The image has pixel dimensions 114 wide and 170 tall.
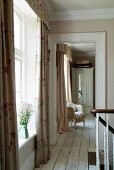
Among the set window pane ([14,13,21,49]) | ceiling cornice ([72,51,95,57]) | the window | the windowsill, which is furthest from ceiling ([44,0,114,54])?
ceiling cornice ([72,51,95,57])

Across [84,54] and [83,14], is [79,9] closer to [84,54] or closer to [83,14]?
[83,14]

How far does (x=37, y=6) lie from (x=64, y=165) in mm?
2551

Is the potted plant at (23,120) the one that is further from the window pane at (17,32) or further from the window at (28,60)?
the window pane at (17,32)

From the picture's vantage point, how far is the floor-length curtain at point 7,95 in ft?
6.78

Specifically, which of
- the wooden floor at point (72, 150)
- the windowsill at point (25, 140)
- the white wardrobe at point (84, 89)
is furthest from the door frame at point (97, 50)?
the white wardrobe at point (84, 89)

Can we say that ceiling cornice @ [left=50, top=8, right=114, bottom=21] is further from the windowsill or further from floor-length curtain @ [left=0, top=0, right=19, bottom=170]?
floor-length curtain @ [left=0, top=0, right=19, bottom=170]

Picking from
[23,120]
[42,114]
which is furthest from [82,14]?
[23,120]

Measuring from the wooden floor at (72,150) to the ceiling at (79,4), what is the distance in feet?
8.70

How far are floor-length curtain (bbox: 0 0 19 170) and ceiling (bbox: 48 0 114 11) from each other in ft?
6.98

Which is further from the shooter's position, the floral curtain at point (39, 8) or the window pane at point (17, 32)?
the window pane at point (17, 32)

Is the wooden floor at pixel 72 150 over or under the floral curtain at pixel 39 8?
under

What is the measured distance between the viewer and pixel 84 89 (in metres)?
10.4

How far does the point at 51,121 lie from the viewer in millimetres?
5012

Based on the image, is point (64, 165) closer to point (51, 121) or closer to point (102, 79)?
point (51, 121)
